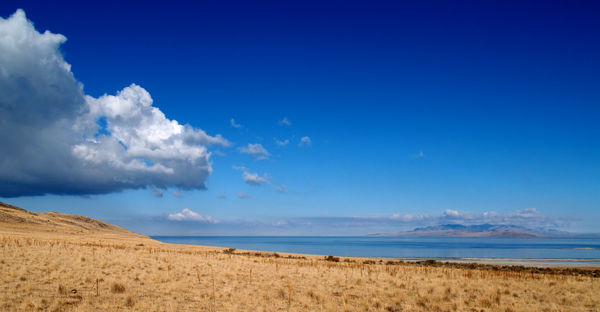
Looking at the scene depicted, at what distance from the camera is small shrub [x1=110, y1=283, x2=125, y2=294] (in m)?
13.6

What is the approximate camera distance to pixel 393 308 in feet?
41.9

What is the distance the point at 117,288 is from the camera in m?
13.8

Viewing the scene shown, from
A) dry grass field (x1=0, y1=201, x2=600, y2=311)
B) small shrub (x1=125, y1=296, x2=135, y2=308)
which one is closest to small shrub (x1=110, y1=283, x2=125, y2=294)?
dry grass field (x1=0, y1=201, x2=600, y2=311)

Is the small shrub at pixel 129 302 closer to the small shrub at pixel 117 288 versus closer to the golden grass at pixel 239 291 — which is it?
the golden grass at pixel 239 291

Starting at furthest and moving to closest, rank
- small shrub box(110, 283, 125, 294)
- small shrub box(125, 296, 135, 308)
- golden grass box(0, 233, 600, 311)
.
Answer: small shrub box(110, 283, 125, 294) → golden grass box(0, 233, 600, 311) → small shrub box(125, 296, 135, 308)

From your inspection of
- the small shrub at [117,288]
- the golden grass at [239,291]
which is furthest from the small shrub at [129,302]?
the small shrub at [117,288]

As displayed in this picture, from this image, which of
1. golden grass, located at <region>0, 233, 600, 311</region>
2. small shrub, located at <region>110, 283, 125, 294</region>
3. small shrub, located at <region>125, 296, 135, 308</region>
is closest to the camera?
small shrub, located at <region>125, 296, 135, 308</region>

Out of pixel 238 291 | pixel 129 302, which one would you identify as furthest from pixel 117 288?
pixel 238 291

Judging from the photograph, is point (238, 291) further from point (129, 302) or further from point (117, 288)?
point (117, 288)

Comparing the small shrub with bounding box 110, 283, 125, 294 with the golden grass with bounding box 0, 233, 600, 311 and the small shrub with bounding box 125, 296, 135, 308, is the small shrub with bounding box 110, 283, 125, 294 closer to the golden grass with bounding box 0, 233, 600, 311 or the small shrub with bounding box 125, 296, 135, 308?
the golden grass with bounding box 0, 233, 600, 311

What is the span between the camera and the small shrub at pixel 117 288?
1363 centimetres

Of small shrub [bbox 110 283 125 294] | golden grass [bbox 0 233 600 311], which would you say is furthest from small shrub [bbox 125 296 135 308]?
small shrub [bbox 110 283 125 294]

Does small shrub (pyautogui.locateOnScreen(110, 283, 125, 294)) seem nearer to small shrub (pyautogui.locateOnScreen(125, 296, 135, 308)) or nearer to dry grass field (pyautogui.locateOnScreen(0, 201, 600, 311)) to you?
dry grass field (pyautogui.locateOnScreen(0, 201, 600, 311))

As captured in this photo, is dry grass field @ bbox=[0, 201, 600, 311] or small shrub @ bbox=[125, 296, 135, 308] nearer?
small shrub @ bbox=[125, 296, 135, 308]
